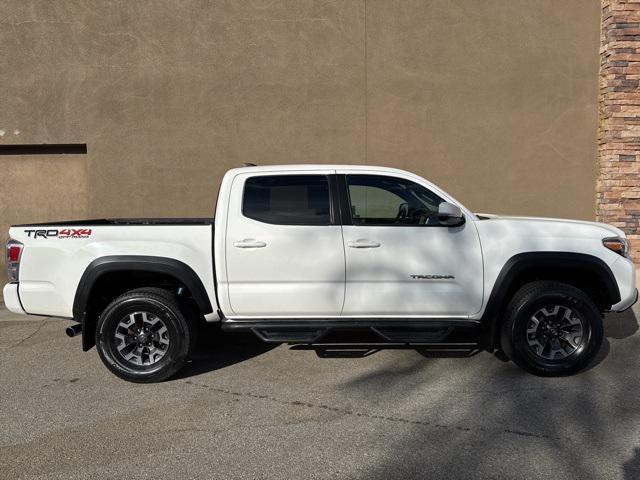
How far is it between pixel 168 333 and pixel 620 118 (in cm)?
771

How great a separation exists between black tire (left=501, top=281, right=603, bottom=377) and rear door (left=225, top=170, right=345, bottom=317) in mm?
1560

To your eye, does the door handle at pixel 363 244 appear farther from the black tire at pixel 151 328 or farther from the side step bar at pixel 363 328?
the black tire at pixel 151 328

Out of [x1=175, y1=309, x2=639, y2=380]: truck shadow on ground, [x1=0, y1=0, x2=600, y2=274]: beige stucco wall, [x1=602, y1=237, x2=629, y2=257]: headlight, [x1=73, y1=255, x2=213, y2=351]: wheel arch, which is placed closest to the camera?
[x1=73, y1=255, x2=213, y2=351]: wheel arch

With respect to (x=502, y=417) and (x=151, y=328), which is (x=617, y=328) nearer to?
(x=502, y=417)

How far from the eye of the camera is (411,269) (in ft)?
14.2

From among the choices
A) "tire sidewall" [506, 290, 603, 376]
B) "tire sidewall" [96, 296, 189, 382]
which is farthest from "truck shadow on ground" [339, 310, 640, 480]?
"tire sidewall" [96, 296, 189, 382]

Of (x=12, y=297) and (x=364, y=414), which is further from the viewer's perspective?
(x=12, y=297)

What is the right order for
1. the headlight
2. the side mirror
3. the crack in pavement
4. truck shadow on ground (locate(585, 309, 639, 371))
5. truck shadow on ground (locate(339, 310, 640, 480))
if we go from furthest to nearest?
truck shadow on ground (locate(585, 309, 639, 371)) < the headlight < the side mirror < the crack in pavement < truck shadow on ground (locate(339, 310, 640, 480))

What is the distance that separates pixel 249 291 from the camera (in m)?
4.36

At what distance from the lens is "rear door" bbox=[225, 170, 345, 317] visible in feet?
14.2

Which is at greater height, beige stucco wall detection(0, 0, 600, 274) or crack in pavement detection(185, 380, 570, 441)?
beige stucco wall detection(0, 0, 600, 274)

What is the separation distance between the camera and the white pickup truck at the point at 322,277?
4.34 metres

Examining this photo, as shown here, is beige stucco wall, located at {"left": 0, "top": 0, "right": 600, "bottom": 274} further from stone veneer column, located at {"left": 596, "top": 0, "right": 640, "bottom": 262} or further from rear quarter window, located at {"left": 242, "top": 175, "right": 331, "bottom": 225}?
rear quarter window, located at {"left": 242, "top": 175, "right": 331, "bottom": 225}

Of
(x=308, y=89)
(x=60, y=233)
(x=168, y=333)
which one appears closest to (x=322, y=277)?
(x=168, y=333)
